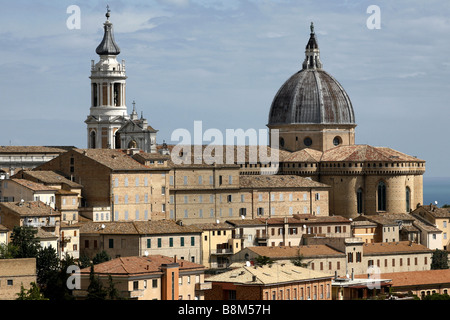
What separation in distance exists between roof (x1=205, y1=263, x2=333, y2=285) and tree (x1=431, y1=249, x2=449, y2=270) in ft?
66.1

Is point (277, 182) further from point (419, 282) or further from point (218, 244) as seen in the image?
point (419, 282)

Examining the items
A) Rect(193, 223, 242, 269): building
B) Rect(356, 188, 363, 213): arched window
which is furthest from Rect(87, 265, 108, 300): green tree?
Rect(356, 188, 363, 213): arched window

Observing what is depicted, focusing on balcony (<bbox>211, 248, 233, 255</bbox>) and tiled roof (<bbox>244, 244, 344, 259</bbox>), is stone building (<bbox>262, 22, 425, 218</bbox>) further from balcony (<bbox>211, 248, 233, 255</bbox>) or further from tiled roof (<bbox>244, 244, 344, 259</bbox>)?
tiled roof (<bbox>244, 244, 344, 259</bbox>)

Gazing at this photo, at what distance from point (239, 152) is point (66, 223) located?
787 inches

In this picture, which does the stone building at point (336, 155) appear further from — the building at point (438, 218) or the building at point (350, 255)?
the building at point (350, 255)

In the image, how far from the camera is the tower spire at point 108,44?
10025cm

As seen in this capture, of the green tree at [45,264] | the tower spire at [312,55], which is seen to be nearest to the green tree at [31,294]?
→ the green tree at [45,264]

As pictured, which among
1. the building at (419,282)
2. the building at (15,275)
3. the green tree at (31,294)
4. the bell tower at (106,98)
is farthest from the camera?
the bell tower at (106,98)

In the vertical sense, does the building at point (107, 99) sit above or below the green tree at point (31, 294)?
above

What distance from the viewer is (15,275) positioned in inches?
2406

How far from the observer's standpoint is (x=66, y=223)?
7338 cm

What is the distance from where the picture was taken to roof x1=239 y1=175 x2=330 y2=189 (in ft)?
284
